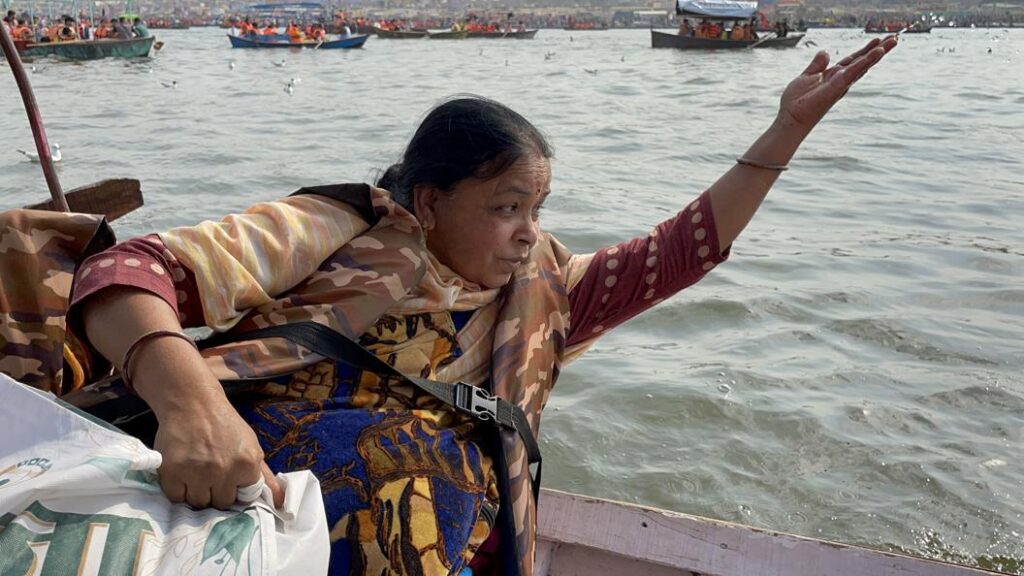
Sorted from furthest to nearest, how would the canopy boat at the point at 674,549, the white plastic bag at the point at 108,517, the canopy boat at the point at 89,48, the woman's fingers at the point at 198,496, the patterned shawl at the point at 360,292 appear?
the canopy boat at the point at 89,48 < the canopy boat at the point at 674,549 < the patterned shawl at the point at 360,292 < the woman's fingers at the point at 198,496 < the white plastic bag at the point at 108,517

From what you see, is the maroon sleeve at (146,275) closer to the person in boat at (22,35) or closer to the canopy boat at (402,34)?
the person in boat at (22,35)

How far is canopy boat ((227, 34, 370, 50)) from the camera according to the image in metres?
36.3

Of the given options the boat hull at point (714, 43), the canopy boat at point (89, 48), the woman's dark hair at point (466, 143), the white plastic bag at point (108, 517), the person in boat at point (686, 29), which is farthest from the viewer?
the person in boat at point (686, 29)

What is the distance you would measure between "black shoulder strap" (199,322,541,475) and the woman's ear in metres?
0.31

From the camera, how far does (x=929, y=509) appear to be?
344 cm

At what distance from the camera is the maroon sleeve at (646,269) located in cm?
187

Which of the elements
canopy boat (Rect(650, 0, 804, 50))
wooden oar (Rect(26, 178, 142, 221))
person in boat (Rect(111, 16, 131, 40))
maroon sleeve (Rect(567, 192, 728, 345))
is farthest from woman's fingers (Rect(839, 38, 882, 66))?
canopy boat (Rect(650, 0, 804, 50))

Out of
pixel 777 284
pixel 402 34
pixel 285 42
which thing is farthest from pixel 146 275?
pixel 402 34

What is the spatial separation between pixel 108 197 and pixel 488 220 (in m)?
1.46

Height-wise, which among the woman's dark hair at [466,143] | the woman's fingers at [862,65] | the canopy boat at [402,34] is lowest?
the woman's dark hair at [466,143]

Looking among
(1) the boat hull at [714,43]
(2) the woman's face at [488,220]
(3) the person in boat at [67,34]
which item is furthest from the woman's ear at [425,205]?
(1) the boat hull at [714,43]

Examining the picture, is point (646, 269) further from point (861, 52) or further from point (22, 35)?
point (22, 35)

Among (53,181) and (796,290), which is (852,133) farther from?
(53,181)

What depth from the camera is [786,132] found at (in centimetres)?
180
